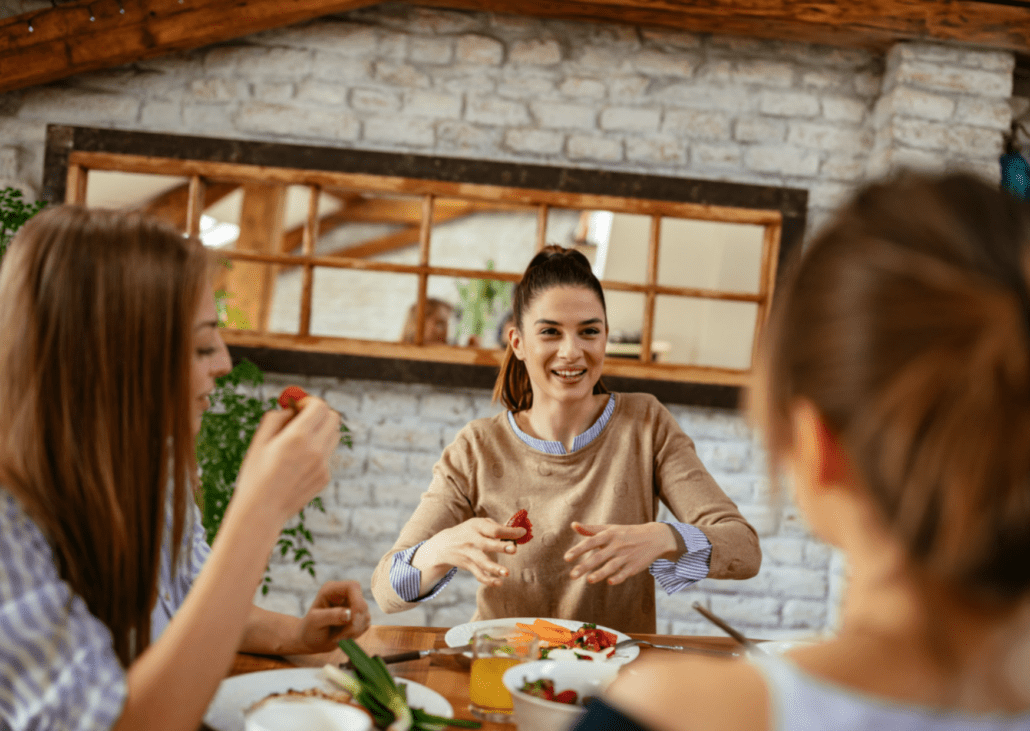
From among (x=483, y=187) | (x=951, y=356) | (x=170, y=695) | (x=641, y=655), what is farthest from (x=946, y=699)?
(x=483, y=187)

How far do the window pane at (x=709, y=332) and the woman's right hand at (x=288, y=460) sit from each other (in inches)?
100

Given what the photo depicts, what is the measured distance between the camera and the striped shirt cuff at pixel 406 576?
1.59 meters

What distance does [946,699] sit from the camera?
48cm

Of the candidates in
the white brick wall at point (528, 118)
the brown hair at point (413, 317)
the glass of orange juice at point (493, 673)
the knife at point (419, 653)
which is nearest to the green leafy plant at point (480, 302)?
the brown hair at point (413, 317)

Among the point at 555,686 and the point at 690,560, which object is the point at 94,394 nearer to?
the point at 555,686

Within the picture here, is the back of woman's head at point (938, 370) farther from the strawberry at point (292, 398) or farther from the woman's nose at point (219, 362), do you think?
the woman's nose at point (219, 362)

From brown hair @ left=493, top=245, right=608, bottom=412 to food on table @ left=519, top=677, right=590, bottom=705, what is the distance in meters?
1.11

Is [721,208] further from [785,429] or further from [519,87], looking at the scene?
[785,429]

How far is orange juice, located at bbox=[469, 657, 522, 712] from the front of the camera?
107cm

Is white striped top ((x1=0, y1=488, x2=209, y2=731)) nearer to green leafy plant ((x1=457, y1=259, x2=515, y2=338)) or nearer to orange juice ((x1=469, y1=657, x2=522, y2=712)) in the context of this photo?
orange juice ((x1=469, y1=657, x2=522, y2=712))

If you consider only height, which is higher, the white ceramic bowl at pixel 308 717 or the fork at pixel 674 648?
the white ceramic bowl at pixel 308 717

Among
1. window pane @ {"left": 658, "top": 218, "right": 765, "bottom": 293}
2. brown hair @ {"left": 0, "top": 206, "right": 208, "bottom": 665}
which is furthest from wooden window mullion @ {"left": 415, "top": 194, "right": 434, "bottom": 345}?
brown hair @ {"left": 0, "top": 206, "right": 208, "bottom": 665}

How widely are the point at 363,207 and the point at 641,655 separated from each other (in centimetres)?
539

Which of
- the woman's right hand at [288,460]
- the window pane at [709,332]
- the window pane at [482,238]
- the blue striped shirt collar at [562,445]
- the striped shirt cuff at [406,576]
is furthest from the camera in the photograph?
the window pane at [482,238]
